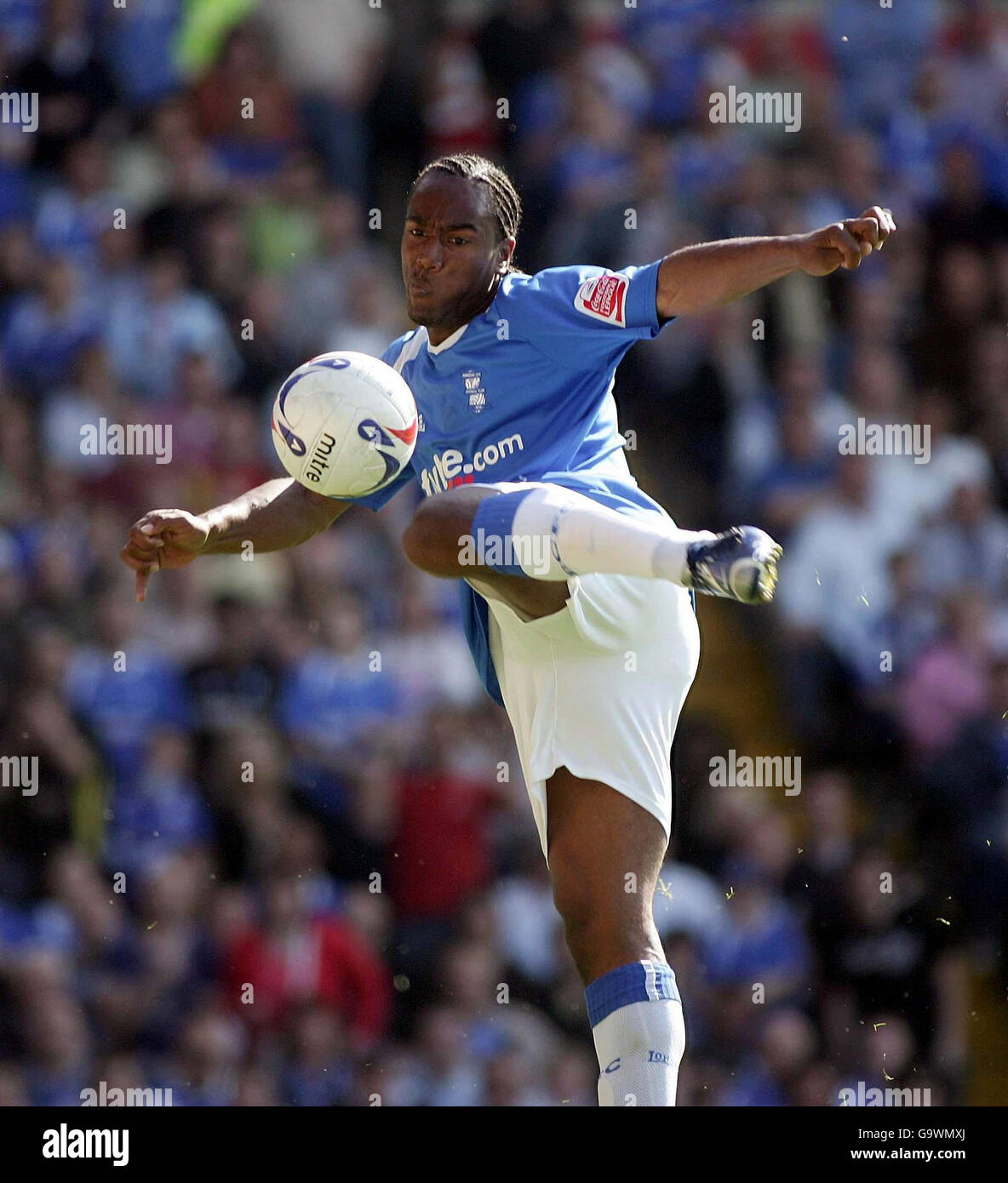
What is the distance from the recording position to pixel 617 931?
4102 millimetres

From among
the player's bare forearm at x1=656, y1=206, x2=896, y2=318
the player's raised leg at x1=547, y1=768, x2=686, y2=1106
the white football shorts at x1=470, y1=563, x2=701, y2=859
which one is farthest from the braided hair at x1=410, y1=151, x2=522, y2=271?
the player's raised leg at x1=547, y1=768, x2=686, y2=1106

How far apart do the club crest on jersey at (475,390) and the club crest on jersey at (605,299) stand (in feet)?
1.03

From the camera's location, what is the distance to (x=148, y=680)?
23.9ft

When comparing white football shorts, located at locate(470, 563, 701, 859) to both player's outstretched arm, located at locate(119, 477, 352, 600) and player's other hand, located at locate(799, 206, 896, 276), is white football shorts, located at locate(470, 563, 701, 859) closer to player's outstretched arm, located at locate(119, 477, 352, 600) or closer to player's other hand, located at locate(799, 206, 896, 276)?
player's outstretched arm, located at locate(119, 477, 352, 600)

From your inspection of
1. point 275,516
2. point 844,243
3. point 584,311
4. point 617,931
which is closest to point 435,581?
point 275,516

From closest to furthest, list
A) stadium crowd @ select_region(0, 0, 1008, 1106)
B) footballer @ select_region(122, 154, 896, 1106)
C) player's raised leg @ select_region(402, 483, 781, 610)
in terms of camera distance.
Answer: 1. player's raised leg @ select_region(402, 483, 781, 610)
2. footballer @ select_region(122, 154, 896, 1106)
3. stadium crowd @ select_region(0, 0, 1008, 1106)

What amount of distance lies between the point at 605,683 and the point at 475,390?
780mm

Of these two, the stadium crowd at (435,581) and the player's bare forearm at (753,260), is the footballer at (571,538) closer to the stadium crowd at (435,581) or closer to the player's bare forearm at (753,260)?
the player's bare forearm at (753,260)

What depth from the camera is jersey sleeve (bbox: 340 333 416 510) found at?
191 inches

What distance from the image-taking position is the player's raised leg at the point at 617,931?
4.03 m

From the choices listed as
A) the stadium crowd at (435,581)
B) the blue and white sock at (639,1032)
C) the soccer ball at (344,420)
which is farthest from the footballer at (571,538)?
A: the stadium crowd at (435,581)

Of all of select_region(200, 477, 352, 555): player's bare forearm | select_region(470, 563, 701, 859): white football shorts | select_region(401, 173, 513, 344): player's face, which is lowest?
select_region(470, 563, 701, 859): white football shorts

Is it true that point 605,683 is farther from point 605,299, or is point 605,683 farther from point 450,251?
point 450,251

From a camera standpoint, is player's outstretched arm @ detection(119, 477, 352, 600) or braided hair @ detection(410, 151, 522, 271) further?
braided hair @ detection(410, 151, 522, 271)
